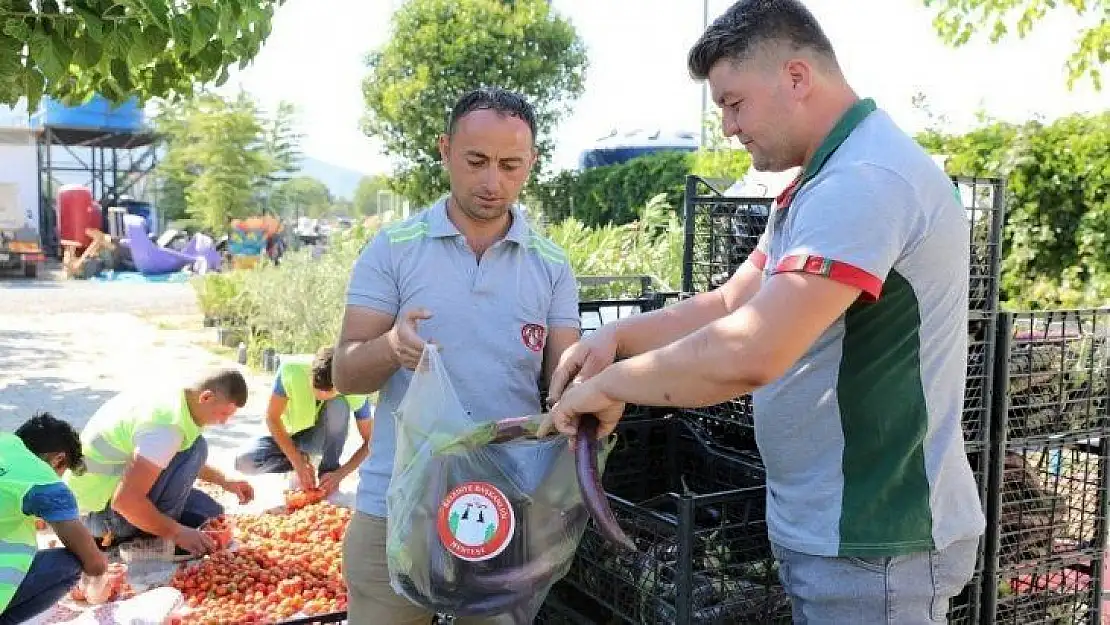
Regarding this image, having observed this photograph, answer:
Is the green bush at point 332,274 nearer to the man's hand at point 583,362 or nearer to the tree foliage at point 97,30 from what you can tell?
the tree foliage at point 97,30

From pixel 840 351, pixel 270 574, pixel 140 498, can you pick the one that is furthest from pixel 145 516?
pixel 840 351

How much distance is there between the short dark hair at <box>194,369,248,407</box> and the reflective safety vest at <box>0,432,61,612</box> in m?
1.11

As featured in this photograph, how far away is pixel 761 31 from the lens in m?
1.67

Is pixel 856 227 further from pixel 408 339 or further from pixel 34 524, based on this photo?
pixel 34 524

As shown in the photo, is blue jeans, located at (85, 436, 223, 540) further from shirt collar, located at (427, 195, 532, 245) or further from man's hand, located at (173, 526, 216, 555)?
shirt collar, located at (427, 195, 532, 245)

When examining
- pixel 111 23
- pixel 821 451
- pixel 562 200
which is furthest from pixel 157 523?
pixel 562 200

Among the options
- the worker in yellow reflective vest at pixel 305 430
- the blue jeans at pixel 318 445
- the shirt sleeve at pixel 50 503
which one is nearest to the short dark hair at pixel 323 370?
the worker in yellow reflective vest at pixel 305 430

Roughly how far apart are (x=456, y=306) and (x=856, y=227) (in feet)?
3.28

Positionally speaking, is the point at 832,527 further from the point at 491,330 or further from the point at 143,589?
the point at 143,589

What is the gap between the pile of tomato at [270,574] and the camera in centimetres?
417

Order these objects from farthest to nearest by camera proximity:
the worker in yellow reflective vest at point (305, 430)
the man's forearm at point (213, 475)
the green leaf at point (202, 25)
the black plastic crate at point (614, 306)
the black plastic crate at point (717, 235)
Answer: the worker in yellow reflective vest at point (305, 430)
the man's forearm at point (213, 475)
the black plastic crate at point (614, 306)
the black plastic crate at point (717, 235)
the green leaf at point (202, 25)

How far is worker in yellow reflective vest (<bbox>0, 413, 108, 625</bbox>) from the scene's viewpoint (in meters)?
3.41

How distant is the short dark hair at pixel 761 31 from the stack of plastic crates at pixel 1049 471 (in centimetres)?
125

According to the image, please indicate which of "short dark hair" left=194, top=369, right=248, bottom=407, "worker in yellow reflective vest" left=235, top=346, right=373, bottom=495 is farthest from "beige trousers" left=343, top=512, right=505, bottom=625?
"worker in yellow reflective vest" left=235, top=346, right=373, bottom=495
